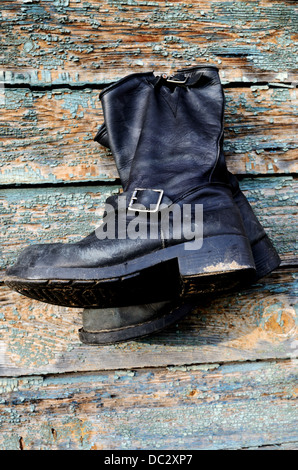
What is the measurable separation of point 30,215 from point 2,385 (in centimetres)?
37

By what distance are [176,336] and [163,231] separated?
319 millimetres

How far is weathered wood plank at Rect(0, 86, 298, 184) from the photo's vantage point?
0.88 meters

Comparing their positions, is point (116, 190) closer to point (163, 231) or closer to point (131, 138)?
point (131, 138)

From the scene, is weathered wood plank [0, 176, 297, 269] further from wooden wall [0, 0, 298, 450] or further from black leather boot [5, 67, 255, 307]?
black leather boot [5, 67, 255, 307]

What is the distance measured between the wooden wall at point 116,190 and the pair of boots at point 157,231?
121 mm

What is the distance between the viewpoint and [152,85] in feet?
2.56

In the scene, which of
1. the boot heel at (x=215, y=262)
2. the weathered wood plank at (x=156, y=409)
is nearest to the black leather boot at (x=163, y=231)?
the boot heel at (x=215, y=262)

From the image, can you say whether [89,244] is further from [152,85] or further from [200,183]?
[152,85]

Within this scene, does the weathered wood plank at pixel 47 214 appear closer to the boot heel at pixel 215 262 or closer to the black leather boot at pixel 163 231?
the black leather boot at pixel 163 231

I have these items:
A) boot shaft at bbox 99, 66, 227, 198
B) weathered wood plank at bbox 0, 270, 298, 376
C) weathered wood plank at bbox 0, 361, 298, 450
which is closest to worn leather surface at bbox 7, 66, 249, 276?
boot shaft at bbox 99, 66, 227, 198

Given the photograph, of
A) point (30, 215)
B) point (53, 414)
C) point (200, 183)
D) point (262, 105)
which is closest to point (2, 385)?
point (53, 414)

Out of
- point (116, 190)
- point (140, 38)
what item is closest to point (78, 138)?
point (116, 190)

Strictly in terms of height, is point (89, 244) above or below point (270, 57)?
below

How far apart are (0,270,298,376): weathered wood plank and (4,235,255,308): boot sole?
0.22 meters
